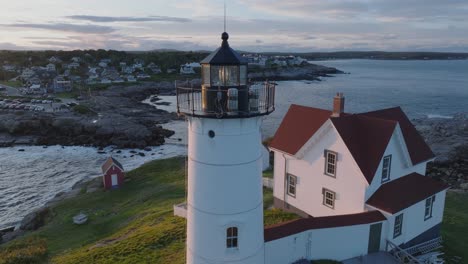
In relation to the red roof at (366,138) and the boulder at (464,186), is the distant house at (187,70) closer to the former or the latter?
the boulder at (464,186)

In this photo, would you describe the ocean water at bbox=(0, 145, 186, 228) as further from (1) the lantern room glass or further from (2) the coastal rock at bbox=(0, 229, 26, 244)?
(1) the lantern room glass

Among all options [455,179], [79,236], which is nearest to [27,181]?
[79,236]

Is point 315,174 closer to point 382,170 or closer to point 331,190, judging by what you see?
point 331,190

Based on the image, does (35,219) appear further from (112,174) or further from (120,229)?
(120,229)

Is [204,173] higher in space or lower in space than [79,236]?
higher

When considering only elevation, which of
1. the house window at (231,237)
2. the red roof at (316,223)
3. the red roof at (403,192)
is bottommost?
the red roof at (316,223)

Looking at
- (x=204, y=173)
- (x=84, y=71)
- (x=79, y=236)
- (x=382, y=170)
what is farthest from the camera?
(x=84, y=71)

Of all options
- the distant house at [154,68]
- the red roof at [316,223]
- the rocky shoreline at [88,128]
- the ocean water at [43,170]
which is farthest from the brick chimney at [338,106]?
the distant house at [154,68]
